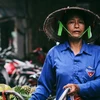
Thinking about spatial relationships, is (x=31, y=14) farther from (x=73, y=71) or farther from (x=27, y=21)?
(x=73, y=71)

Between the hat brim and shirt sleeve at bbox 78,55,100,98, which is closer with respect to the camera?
shirt sleeve at bbox 78,55,100,98

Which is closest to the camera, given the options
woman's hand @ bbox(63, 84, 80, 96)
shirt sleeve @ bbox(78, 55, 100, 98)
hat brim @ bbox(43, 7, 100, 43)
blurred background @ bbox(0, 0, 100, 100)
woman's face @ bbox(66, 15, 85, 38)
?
woman's hand @ bbox(63, 84, 80, 96)

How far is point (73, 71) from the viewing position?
11.8ft

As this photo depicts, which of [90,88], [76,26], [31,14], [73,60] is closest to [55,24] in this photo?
[76,26]

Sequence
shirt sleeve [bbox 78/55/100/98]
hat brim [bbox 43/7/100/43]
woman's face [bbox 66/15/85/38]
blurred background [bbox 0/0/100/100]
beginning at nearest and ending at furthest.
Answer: shirt sleeve [bbox 78/55/100/98] → woman's face [bbox 66/15/85/38] → hat brim [bbox 43/7/100/43] → blurred background [bbox 0/0/100/100]

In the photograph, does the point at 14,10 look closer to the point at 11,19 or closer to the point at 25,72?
the point at 11,19

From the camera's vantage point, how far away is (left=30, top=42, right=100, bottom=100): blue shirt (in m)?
3.56

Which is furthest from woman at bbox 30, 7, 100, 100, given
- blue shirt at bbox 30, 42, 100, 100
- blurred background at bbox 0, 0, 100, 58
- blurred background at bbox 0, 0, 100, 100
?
blurred background at bbox 0, 0, 100, 58

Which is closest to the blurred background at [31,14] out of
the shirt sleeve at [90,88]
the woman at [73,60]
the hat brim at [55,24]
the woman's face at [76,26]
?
the hat brim at [55,24]

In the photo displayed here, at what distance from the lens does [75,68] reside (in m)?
3.61

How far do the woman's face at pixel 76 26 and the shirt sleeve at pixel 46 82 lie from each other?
0.29 m

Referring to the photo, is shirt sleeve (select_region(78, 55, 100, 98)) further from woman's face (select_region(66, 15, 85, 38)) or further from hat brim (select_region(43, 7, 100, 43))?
hat brim (select_region(43, 7, 100, 43))

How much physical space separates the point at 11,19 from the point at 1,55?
4.85m

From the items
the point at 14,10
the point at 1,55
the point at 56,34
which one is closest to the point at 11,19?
the point at 14,10
